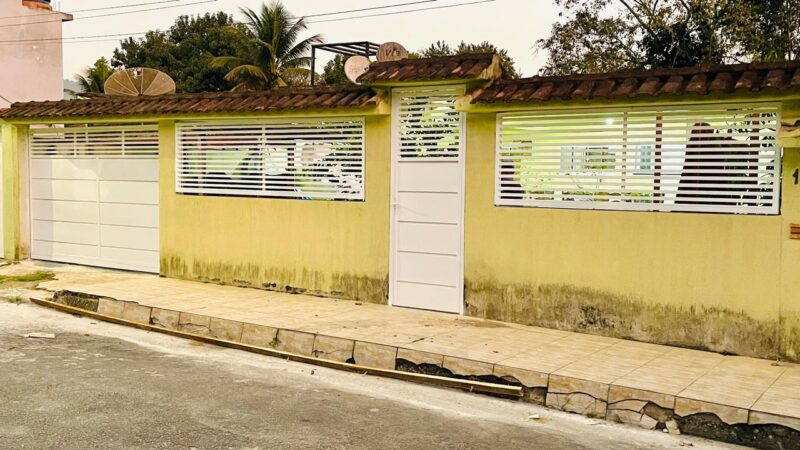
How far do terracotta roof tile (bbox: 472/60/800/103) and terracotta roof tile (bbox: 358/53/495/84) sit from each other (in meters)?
0.27

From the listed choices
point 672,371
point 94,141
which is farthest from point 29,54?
point 672,371

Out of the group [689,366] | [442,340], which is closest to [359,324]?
[442,340]

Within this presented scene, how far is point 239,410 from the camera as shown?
599cm

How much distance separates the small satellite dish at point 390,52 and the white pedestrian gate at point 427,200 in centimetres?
246

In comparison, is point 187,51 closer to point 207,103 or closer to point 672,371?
point 207,103

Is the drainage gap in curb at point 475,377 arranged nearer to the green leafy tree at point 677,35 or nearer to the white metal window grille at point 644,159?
the white metal window grille at point 644,159

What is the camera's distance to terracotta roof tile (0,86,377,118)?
10.0m

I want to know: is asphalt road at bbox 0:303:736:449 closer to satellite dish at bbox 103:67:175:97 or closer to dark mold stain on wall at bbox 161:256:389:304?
dark mold stain on wall at bbox 161:256:389:304

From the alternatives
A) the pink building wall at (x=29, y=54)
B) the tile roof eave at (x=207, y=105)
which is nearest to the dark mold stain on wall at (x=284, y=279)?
the tile roof eave at (x=207, y=105)

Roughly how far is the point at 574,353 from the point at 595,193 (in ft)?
6.08

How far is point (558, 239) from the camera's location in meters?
8.72

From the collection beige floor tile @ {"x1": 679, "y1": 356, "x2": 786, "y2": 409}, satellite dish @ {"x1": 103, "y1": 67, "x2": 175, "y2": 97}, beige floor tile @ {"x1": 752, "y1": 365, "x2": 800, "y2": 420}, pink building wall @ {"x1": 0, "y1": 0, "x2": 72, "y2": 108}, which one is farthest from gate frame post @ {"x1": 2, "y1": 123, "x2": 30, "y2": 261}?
beige floor tile @ {"x1": 752, "y1": 365, "x2": 800, "y2": 420}

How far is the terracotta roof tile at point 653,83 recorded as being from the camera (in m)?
7.30

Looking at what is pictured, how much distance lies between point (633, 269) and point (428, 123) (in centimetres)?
296
